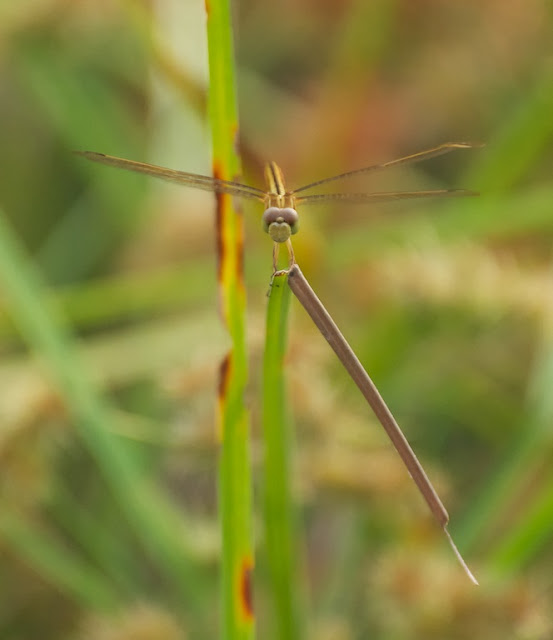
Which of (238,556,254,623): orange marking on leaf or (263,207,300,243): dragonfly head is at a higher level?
(263,207,300,243): dragonfly head

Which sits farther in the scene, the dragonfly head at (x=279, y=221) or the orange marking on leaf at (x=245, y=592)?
the orange marking on leaf at (x=245, y=592)

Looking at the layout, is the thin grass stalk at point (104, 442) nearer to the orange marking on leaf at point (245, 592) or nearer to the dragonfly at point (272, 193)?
the orange marking on leaf at point (245, 592)

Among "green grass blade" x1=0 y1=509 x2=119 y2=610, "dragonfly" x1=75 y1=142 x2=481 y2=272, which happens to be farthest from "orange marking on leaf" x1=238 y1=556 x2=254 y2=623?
"green grass blade" x1=0 y1=509 x2=119 y2=610

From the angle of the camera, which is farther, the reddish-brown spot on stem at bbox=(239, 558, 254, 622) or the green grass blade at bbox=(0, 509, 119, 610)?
the green grass blade at bbox=(0, 509, 119, 610)

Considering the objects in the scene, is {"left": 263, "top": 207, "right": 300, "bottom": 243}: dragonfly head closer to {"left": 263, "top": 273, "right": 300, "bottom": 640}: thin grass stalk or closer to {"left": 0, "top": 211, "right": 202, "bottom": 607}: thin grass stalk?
{"left": 263, "top": 273, "right": 300, "bottom": 640}: thin grass stalk

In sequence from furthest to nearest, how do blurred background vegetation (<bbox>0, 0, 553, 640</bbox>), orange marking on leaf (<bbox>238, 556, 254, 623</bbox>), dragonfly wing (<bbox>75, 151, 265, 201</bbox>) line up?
blurred background vegetation (<bbox>0, 0, 553, 640</bbox>) → orange marking on leaf (<bbox>238, 556, 254, 623</bbox>) → dragonfly wing (<bbox>75, 151, 265, 201</bbox>)

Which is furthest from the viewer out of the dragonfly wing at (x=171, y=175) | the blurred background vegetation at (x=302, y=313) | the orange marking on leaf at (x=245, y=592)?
the blurred background vegetation at (x=302, y=313)

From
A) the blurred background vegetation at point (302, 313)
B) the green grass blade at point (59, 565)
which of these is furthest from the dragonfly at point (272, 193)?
the green grass blade at point (59, 565)
